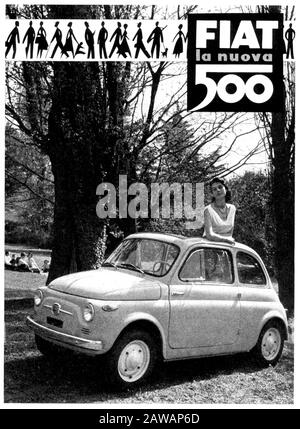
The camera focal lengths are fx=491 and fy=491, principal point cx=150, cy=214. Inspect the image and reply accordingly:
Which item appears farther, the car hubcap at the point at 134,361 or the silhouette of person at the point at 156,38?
the silhouette of person at the point at 156,38

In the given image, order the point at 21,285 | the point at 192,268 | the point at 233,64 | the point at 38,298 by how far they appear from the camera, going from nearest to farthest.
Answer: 1. the point at 38,298
2. the point at 192,268
3. the point at 233,64
4. the point at 21,285

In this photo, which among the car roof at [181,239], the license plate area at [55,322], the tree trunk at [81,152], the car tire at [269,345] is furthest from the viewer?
the tree trunk at [81,152]

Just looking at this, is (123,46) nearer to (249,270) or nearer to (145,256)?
(145,256)

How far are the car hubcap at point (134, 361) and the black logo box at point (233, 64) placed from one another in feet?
9.49

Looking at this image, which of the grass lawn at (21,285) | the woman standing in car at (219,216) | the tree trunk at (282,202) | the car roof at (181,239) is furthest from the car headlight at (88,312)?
the grass lawn at (21,285)

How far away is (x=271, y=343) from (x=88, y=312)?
8.57ft

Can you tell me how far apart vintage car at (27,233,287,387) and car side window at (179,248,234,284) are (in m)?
0.01

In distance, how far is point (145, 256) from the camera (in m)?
5.79

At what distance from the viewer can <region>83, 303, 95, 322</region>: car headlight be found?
4734 millimetres

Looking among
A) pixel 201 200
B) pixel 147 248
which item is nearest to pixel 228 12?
pixel 201 200

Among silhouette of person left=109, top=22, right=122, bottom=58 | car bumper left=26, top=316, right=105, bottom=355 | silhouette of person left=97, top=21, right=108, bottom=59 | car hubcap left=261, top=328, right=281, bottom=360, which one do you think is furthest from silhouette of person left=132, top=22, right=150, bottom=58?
car hubcap left=261, top=328, right=281, bottom=360

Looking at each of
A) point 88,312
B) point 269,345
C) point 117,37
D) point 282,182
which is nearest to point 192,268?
point 88,312

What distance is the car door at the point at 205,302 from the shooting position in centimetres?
526

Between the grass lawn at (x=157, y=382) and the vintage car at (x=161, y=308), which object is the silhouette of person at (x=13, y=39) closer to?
the vintage car at (x=161, y=308)
